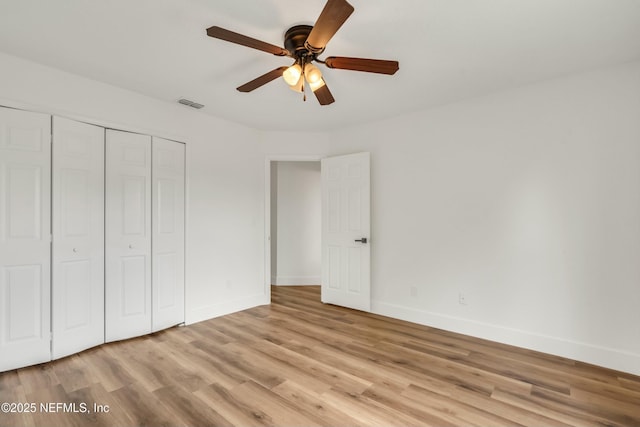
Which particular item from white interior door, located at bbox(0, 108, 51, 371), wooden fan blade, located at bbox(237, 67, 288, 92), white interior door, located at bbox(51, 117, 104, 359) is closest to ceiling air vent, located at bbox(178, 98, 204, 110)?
white interior door, located at bbox(51, 117, 104, 359)

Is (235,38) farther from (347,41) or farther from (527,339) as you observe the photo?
(527,339)

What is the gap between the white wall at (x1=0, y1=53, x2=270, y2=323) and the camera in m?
2.57

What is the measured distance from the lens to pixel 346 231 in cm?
416

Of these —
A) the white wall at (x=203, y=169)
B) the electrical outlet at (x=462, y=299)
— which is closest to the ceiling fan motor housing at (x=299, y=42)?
the white wall at (x=203, y=169)

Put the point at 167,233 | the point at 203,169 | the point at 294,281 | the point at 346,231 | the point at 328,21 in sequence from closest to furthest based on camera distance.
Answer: the point at 328,21 → the point at 167,233 → the point at 203,169 → the point at 346,231 → the point at 294,281

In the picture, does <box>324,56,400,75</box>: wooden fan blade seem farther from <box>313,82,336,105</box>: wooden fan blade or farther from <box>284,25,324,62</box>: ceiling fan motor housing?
<box>313,82,336,105</box>: wooden fan blade

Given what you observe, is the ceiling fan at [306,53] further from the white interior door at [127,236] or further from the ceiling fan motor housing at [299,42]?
the white interior door at [127,236]

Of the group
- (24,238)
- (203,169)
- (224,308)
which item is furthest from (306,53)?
(224,308)

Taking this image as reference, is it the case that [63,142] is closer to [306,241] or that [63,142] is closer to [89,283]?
[89,283]

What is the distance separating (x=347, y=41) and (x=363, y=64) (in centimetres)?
36

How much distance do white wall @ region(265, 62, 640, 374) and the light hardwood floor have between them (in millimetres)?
340

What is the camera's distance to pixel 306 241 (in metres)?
5.67

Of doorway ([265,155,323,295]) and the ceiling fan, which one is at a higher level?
the ceiling fan

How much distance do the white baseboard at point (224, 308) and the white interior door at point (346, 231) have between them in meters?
0.95
